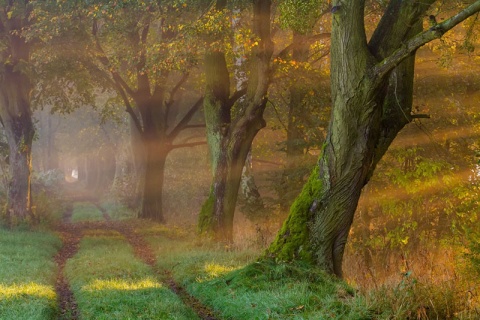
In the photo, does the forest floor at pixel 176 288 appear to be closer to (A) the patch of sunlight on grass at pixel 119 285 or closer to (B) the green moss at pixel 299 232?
(A) the patch of sunlight on grass at pixel 119 285

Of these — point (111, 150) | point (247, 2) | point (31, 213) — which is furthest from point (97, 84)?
point (111, 150)

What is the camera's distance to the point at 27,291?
36.7 ft

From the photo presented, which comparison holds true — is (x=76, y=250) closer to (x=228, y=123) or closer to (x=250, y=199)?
(x=228, y=123)

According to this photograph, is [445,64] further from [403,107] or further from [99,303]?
[99,303]

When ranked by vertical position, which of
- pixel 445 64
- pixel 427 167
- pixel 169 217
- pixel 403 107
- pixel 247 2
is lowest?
pixel 169 217

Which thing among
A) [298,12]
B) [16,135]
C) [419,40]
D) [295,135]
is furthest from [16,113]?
[419,40]

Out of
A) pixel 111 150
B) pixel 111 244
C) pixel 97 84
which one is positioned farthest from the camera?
pixel 111 150

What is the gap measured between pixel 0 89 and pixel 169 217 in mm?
12625

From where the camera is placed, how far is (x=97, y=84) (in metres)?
28.4

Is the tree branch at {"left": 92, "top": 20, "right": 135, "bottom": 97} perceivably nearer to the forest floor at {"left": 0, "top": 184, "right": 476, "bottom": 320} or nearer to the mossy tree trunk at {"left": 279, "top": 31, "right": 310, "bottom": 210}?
the mossy tree trunk at {"left": 279, "top": 31, "right": 310, "bottom": 210}

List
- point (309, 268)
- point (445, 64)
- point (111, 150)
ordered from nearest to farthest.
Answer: point (309, 268), point (445, 64), point (111, 150)

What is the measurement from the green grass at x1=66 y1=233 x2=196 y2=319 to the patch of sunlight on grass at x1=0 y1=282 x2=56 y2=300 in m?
0.54

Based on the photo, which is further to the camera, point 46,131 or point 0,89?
point 46,131

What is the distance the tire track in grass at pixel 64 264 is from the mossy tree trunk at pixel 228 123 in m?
4.49
